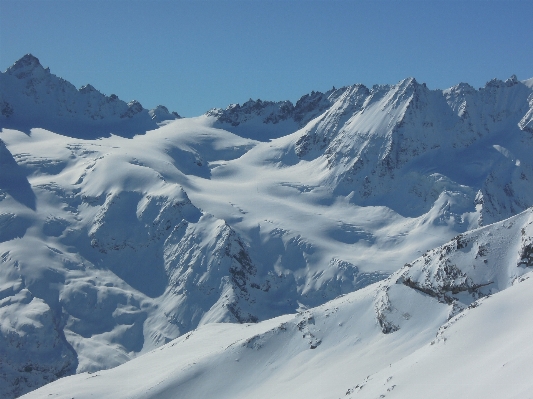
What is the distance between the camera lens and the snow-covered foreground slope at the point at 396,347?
40312mm

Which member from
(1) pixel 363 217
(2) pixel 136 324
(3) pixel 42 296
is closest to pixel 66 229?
(3) pixel 42 296

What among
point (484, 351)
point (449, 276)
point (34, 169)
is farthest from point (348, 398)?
point (34, 169)

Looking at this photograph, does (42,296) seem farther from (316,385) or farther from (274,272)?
(316,385)

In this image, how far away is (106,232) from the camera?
580 feet

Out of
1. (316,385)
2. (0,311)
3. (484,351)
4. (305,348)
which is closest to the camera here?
(484,351)

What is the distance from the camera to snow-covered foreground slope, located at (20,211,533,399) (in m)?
40.3

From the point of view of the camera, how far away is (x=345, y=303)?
7469cm

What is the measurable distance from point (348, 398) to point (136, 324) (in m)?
115

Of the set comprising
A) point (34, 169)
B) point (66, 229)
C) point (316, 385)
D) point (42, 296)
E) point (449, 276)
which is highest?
point (34, 169)

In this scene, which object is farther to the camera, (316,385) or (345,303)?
(345,303)

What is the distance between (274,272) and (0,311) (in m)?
72.9

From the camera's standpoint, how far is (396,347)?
2405 inches

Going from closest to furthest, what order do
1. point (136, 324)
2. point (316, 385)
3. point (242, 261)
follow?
point (316, 385) → point (136, 324) → point (242, 261)

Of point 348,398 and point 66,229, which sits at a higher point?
point 66,229
